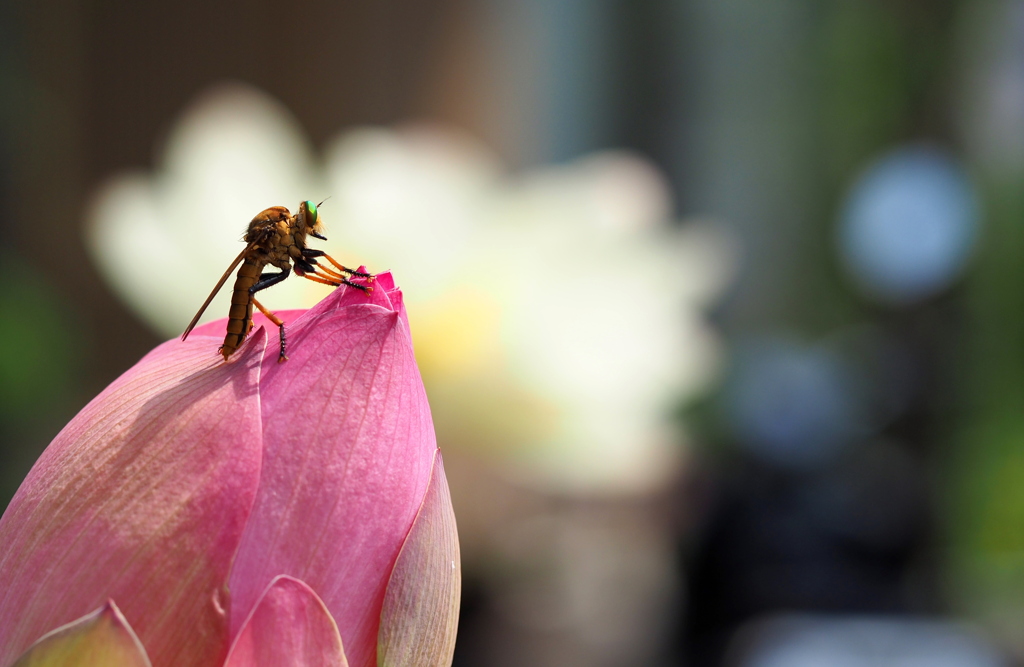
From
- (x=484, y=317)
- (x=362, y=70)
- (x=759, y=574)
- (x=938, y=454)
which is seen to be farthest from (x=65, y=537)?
(x=938, y=454)

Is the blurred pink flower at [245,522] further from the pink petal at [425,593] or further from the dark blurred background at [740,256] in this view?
the dark blurred background at [740,256]

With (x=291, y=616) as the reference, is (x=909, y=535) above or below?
below

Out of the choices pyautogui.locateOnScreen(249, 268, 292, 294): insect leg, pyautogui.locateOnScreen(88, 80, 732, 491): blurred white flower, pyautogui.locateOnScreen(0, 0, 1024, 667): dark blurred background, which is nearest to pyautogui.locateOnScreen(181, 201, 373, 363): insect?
pyautogui.locateOnScreen(249, 268, 292, 294): insect leg

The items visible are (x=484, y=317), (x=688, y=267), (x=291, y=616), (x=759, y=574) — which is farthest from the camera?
(x=759, y=574)

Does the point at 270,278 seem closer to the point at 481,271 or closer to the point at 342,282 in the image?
the point at 342,282

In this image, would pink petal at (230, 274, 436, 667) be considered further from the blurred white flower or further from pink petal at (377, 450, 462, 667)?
the blurred white flower

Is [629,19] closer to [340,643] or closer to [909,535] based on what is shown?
[909,535]

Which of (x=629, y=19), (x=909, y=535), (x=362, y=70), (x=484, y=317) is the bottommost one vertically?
(x=909, y=535)
